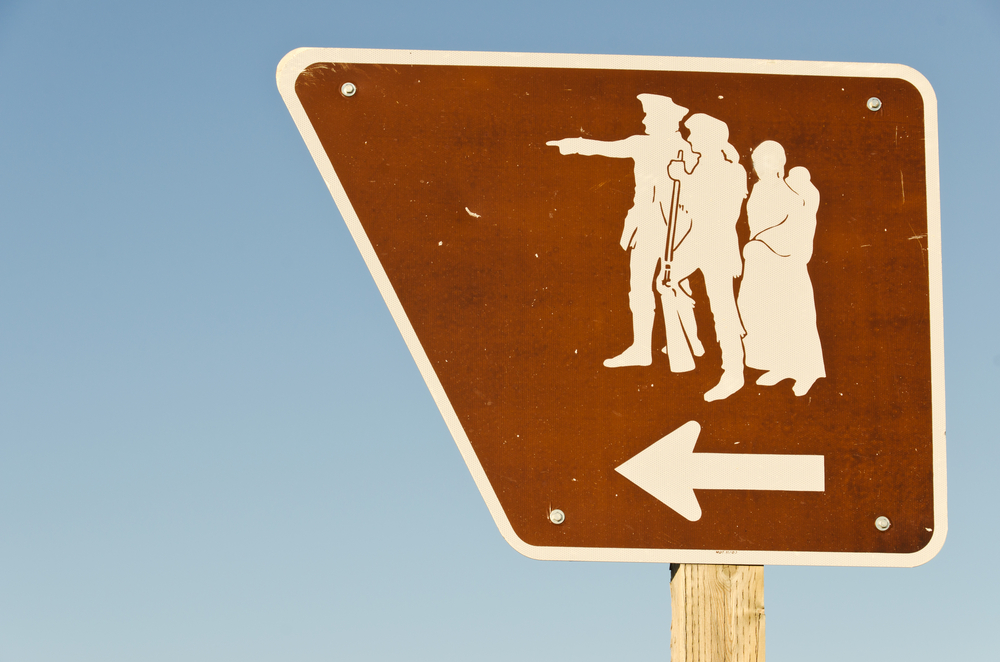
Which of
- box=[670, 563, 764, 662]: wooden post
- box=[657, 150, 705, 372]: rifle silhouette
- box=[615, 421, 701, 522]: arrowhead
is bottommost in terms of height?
box=[670, 563, 764, 662]: wooden post

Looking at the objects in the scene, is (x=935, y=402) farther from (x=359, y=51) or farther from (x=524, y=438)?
(x=359, y=51)

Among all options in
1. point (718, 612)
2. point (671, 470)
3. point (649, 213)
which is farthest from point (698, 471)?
point (649, 213)

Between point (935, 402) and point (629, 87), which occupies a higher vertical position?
point (629, 87)

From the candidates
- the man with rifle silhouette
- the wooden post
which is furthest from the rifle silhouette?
the wooden post

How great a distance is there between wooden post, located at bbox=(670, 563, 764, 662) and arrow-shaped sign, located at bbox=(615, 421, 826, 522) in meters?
0.13

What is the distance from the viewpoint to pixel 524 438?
179 centimetres

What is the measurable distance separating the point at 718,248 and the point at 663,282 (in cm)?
14

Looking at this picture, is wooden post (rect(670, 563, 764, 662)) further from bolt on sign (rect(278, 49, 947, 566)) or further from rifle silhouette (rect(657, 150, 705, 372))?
rifle silhouette (rect(657, 150, 705, 372))

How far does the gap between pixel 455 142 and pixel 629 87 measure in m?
0.39

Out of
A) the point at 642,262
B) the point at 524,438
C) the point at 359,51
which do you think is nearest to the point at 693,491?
the point at 524,438

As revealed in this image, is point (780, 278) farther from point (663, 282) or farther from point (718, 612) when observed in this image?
point (718, 612)

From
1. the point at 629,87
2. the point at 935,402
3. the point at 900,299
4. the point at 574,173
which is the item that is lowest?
the point at 935,402

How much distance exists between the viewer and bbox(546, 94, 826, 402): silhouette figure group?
182cm

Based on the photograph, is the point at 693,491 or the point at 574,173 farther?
the point at 574,173
